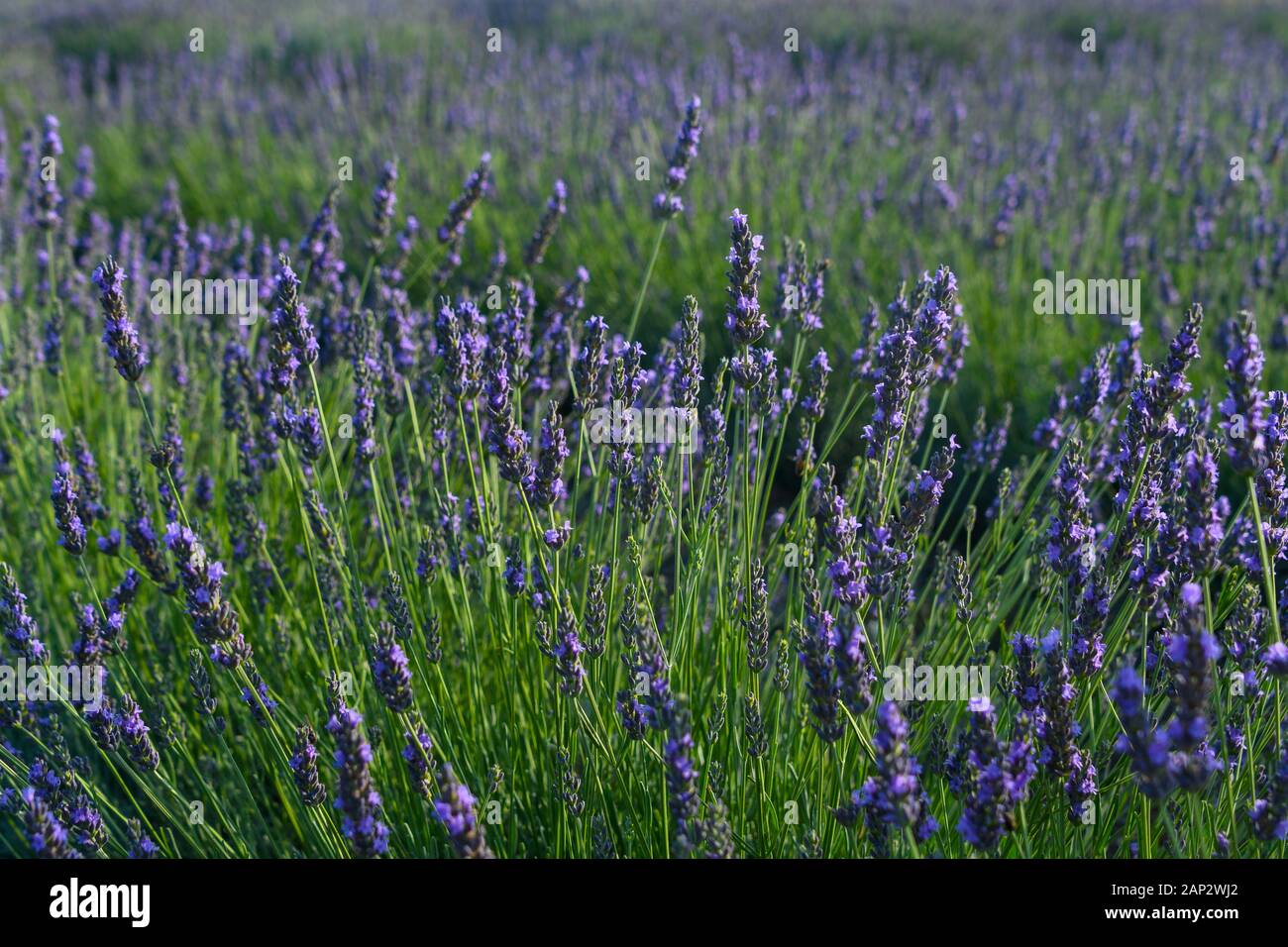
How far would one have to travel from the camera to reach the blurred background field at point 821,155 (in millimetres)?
4562

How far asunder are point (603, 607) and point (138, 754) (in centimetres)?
77

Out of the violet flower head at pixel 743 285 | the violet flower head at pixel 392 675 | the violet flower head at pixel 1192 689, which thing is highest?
the violet flower head at pixel 743 285

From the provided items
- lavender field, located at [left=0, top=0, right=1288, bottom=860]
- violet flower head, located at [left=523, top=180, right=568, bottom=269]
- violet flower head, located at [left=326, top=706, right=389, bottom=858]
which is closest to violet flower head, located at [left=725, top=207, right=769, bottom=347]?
lavender field, located at [left=0, top=0, right=1288, bottom=860]

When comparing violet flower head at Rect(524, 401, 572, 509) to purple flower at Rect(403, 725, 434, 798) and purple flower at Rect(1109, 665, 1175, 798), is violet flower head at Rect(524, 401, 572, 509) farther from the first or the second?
purple flower at Rect(1109, 665, 1175, 798)

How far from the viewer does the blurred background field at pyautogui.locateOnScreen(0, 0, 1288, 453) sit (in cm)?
456

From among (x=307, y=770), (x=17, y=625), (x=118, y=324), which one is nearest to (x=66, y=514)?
(x=17, y=625)

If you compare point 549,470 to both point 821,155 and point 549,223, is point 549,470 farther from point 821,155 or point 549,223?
point 821,155

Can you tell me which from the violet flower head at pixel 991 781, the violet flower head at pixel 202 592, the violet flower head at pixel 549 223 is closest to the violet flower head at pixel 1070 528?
the violet flower head at pixel 991 781

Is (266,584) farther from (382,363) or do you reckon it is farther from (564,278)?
(564,278)

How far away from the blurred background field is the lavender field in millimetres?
63

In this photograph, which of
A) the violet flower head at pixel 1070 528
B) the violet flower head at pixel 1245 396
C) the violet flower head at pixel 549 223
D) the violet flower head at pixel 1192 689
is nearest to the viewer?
the violet flower head at pixel 1192 689

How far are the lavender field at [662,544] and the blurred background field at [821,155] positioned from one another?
0.06 m

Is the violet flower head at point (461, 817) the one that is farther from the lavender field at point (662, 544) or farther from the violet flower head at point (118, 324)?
the violet flower head at point (118, 324)
